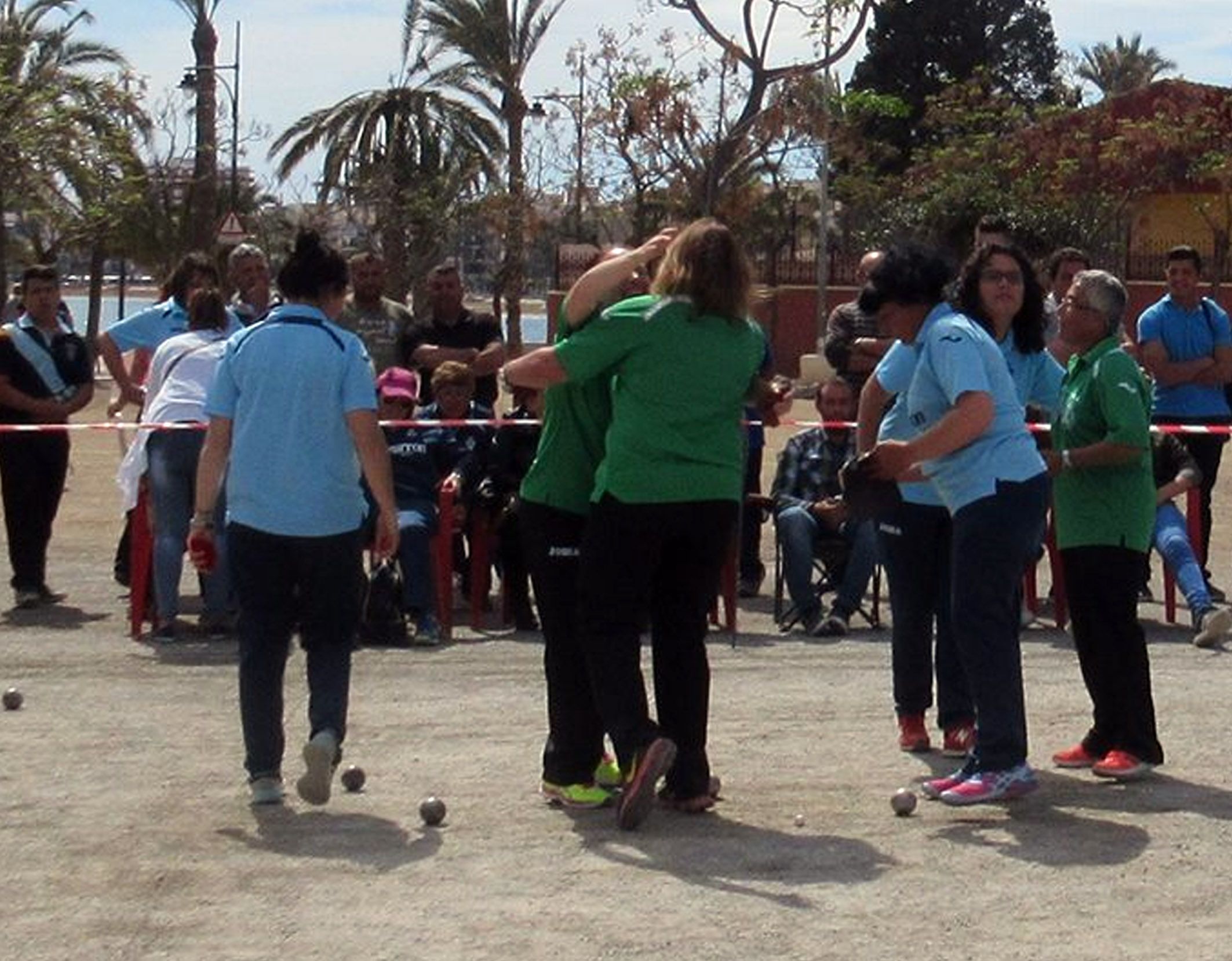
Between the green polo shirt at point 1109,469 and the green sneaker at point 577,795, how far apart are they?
1.82m

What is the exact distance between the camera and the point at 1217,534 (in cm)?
1752

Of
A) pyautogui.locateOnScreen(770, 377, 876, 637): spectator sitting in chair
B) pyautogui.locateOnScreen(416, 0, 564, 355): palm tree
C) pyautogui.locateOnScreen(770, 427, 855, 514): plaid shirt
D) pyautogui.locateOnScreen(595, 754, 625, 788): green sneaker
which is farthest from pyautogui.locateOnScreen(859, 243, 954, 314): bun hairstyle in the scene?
pyautogui.locateOnScreen(416, 0, 564, 355): palm tree

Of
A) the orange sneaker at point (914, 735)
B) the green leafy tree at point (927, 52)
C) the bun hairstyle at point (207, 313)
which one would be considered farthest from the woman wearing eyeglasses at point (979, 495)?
the green leafy tree at point (927, 52)

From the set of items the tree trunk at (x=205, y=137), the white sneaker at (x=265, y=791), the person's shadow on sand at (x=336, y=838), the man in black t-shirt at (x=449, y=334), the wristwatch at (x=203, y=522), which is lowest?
the person's shadow on sand at (x=336, y=838)

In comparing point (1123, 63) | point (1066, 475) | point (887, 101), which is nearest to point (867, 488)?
point (1066, 475)

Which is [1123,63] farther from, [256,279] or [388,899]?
[388,899]

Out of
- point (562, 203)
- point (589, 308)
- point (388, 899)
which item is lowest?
point (388, 899)

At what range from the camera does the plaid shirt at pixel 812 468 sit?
1260cm

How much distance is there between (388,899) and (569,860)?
0.69 m

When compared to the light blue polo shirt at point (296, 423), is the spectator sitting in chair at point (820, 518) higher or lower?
lower

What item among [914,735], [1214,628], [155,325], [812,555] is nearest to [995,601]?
A: [914,735]

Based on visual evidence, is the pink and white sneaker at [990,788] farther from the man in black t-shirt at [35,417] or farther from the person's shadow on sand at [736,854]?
the man in black t-shirt at [35,417]

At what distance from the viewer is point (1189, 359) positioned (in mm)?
13539

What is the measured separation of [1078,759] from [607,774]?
1671 millimetres
